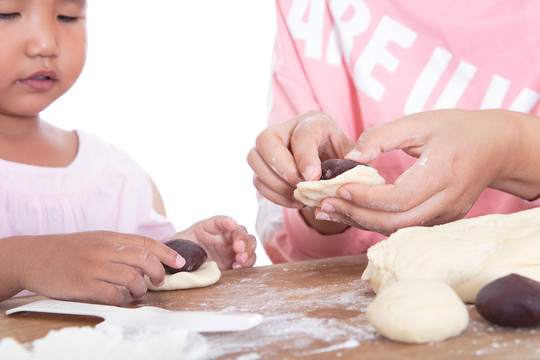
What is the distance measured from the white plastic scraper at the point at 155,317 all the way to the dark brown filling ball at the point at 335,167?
1.08 feet

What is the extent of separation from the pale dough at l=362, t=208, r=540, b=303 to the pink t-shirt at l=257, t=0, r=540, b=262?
23.4 inches

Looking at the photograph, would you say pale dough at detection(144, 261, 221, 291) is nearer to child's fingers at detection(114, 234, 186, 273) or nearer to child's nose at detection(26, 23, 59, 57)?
child's fingers at detection(114, 234, 186, 273)

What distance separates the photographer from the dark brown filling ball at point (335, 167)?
3.04ft

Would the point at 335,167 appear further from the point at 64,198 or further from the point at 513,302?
the point at 64,198

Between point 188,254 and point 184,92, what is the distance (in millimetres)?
1884

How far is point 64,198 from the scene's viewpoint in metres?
1.37

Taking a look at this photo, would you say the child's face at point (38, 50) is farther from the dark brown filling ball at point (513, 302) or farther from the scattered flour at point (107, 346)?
the dark brown filling ball at point (513, 302)

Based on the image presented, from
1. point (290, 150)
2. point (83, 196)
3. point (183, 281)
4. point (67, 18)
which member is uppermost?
point (67, 18)

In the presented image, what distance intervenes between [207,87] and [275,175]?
70.8 inches

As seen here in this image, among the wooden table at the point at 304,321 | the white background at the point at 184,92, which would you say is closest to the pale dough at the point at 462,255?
the wooden table at the point at 304,321

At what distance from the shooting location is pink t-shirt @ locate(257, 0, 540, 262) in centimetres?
146

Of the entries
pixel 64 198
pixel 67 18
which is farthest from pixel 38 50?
pixel 64 198

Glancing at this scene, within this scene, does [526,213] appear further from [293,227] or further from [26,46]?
[26,46]

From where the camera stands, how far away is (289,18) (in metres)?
1.69
